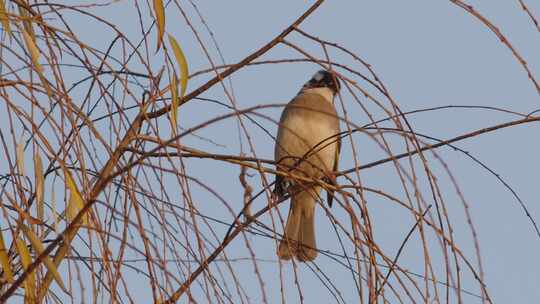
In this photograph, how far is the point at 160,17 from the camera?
164 centimetres

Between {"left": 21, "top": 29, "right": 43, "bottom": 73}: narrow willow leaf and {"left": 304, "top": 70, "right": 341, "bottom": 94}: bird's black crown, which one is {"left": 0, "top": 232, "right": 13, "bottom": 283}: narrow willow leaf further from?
{"left": 304, "top": 70, "right": 341, "bottom": 94}: bird's black crown

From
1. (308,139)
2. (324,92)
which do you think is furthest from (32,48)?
(324,92)

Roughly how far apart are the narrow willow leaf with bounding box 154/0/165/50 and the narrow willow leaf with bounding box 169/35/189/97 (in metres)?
0.02

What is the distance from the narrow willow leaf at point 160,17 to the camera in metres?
1.62

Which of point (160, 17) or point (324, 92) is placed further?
point (324, 92)

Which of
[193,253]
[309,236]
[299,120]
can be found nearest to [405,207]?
[193,253]

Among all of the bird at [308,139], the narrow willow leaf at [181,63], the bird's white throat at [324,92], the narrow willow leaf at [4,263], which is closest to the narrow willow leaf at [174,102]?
the narrow willow leaf at [181,63]

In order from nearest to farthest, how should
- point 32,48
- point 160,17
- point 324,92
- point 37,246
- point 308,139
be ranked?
1. point 37,246
2. point 32,48
3. point 160,17
4. point 308,139
5. point 324,92

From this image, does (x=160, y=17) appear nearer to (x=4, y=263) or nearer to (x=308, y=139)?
(x=4, y=263)

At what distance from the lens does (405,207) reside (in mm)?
1527

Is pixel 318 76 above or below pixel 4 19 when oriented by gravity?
above

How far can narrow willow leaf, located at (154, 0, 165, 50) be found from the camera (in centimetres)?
162

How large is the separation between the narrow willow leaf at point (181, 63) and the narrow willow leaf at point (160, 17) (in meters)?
→ 0.02

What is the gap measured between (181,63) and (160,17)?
95 mm
